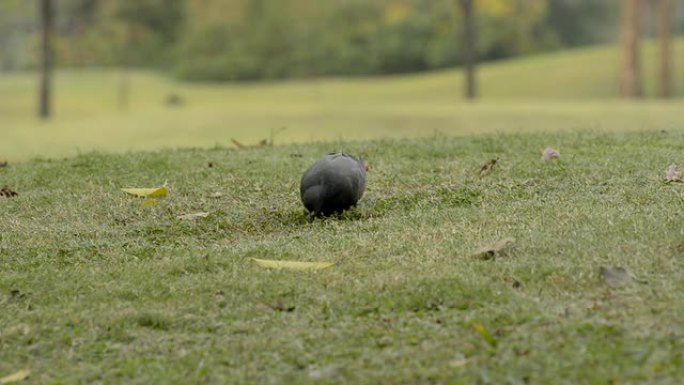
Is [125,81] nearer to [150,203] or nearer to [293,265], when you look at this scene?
[150,203]

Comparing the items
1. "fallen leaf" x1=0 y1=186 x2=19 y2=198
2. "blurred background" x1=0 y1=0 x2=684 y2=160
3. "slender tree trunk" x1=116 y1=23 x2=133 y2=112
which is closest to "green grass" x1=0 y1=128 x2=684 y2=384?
"fallen leaf" x1=0 y1=186 x2=19 y2=198

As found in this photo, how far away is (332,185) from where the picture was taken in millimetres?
5809

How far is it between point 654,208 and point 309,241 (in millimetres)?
1752

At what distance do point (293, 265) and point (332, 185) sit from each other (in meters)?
1.07

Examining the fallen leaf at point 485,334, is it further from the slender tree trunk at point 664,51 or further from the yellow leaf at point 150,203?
the slender tree trunk at point 664,51

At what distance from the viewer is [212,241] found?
223 inches

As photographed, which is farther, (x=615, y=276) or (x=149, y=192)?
(x=149, y=192)

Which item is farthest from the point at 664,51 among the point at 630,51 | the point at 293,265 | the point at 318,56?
the point at 293,265

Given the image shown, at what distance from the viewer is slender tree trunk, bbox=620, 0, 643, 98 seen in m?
31.4

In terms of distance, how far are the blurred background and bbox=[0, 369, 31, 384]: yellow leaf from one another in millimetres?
19998

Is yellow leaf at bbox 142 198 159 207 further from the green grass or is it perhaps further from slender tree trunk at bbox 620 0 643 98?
slender tree trunk at bbox 620 0 643 98

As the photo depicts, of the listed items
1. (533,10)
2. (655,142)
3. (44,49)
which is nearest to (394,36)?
(533,10)

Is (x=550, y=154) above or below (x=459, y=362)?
above

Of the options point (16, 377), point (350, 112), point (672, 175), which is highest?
point (350, 112)
